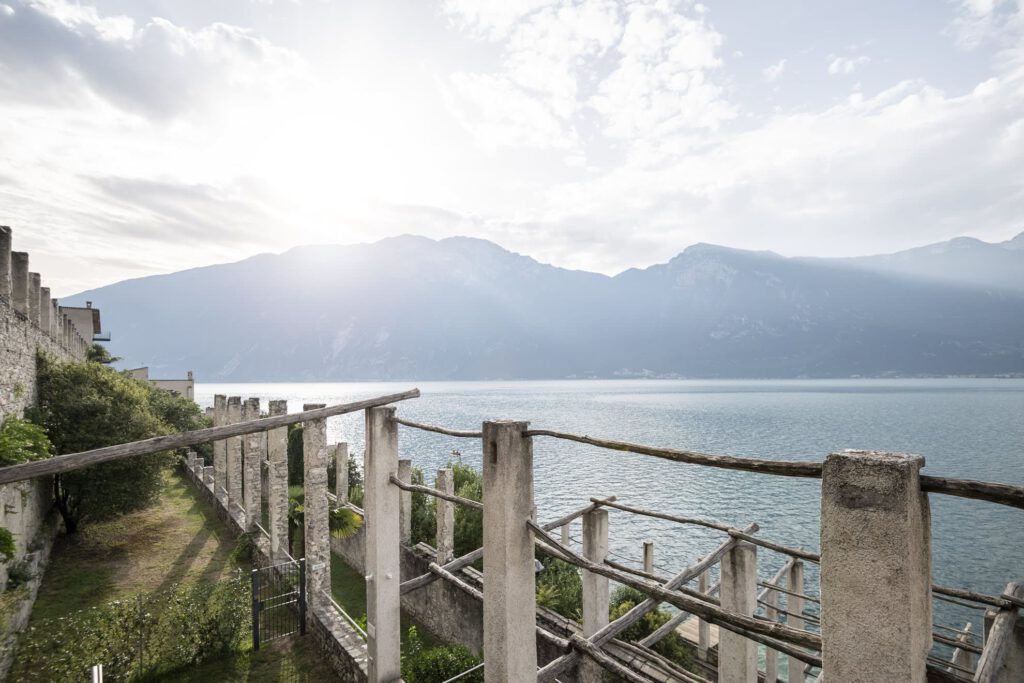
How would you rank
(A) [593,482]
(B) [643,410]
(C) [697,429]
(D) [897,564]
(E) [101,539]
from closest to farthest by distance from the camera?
1. (D) [897,564]
2. (E) [101,539]
3. (A) [593,482]
4. (C) [697,429]
5. (B) [643,410]

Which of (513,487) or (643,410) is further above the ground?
(513,487)

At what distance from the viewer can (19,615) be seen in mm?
11156

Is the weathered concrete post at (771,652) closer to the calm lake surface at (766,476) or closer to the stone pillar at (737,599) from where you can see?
the stone pillar at (737,599)

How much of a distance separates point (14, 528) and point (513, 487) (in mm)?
14354

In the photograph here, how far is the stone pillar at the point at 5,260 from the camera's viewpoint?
11969 mm

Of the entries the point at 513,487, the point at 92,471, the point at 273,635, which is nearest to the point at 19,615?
the point at 273,635

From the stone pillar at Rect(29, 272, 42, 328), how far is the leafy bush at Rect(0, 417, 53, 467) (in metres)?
5.91

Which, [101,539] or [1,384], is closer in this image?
[1,384]

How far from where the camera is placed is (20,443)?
10.4m

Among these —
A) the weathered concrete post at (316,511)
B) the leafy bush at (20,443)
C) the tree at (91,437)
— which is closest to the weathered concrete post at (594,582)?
the weathered concrete post at (316,511)

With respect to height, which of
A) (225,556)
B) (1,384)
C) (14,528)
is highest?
(1,384)

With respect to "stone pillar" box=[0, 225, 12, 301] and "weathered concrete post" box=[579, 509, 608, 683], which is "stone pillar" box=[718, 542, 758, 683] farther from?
"stone pillar" box=[0, 225, 12, 301]

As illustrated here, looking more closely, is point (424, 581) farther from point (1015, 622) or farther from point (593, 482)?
point (593, 482)

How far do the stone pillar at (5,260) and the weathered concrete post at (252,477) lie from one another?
769 cm
